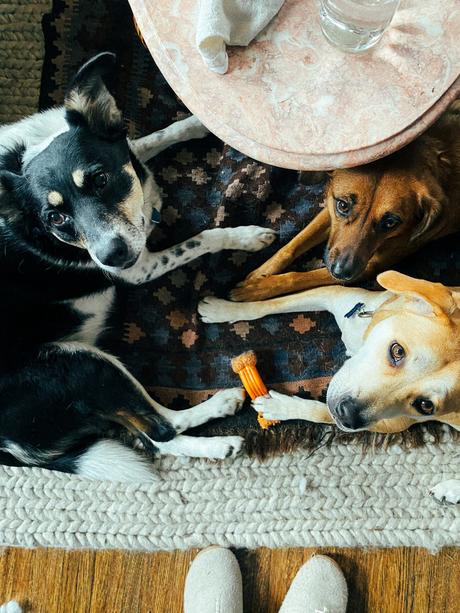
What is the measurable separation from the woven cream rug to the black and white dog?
0.12 m

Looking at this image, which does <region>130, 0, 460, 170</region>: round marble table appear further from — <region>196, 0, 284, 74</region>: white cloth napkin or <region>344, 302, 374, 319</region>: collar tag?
<region>344, 302, 374, 319</region>: collar tag

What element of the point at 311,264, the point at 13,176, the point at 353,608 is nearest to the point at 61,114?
the point at 13,176

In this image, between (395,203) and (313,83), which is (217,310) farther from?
(313,83)

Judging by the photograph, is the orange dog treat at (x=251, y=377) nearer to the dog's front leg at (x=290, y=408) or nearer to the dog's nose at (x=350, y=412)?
the dog's front leg at (x=290, y=408)

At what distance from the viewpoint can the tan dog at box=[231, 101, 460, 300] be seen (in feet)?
4.98

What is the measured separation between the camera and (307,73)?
134 centimetres

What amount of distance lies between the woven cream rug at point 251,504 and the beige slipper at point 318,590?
8 centimetres

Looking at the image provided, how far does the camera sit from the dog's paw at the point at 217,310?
6.23ft

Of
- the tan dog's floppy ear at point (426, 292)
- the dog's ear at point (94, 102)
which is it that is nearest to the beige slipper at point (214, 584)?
the tan dog's floppy ear at point (426, 292)

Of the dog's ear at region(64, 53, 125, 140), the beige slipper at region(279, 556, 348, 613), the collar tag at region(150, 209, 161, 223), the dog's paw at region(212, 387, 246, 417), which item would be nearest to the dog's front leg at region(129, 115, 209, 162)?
the collar tag at region(150, 209, 161, 223)

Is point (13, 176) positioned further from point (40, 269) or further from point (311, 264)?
point (311, 264)

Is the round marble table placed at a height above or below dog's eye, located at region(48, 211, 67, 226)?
above

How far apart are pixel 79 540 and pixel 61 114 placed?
134 cm

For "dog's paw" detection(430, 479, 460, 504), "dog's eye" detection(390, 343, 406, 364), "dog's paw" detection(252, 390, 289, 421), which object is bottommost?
"dog's paw" detection(430, 479, 460, 504)
